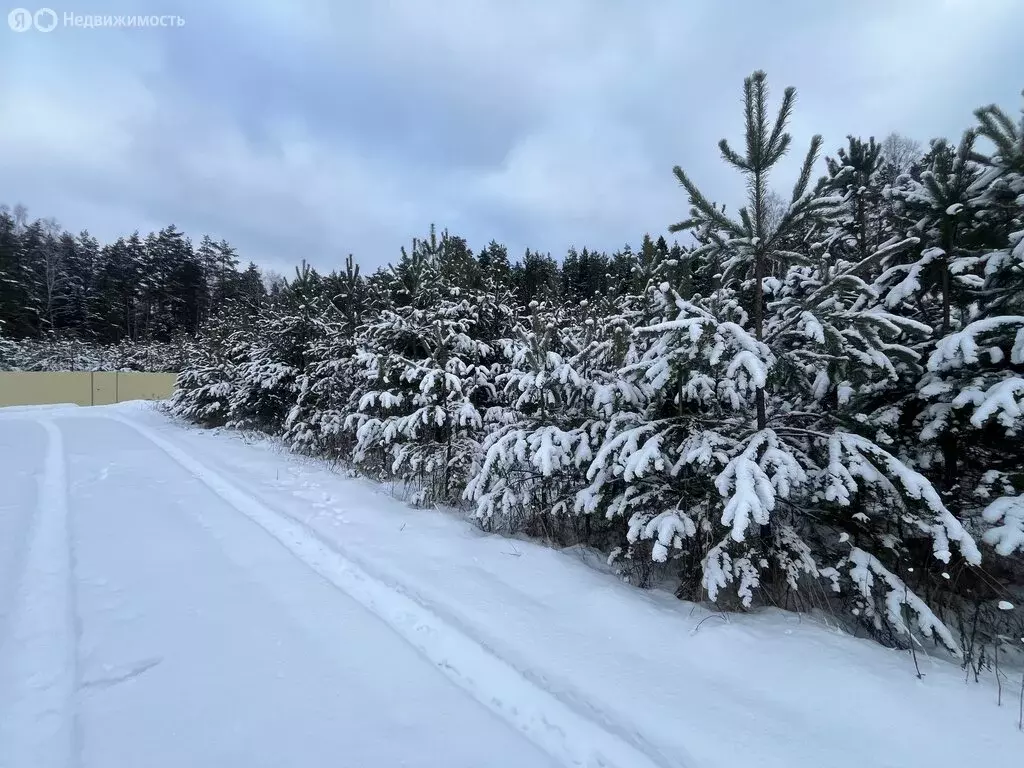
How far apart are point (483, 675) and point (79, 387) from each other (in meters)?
30.4

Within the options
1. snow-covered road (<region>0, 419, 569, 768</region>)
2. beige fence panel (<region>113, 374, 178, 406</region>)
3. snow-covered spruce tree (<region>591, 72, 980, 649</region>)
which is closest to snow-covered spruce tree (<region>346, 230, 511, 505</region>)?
snow-covered road (<region>0, 419, 569, 768</region>)

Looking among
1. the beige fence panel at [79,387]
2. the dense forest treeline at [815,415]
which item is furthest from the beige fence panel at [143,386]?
the dense forest treeline at [815,415]

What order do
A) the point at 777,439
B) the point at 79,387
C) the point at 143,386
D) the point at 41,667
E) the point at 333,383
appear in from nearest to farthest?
the point at 41,667 < the point at 777,439 < the point at 333,383 < the point at 79,387 < the point at 143,386

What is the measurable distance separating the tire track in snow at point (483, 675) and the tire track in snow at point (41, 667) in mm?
1536

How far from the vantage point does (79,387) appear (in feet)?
78.7

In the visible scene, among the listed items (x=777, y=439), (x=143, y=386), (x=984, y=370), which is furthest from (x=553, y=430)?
(x=143, y=386)

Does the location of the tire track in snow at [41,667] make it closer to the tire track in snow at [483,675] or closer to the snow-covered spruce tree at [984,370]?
the tire track in snow at [483,675]

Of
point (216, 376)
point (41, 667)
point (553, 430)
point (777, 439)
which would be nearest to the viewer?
point (41, 667)

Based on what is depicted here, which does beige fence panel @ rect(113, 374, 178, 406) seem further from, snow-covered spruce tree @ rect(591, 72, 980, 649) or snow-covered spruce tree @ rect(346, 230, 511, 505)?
snow-covered spruce tree @ rect(591, 72, 980, 649)

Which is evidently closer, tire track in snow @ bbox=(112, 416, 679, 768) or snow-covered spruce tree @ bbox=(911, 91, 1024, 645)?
tire track in snow @ bbox=(112, 416, 679, 768)

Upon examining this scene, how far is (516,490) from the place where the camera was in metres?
4.96

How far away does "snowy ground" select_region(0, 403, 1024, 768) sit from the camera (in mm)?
2145

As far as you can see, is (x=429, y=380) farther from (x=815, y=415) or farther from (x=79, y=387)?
(x=79, y=387)

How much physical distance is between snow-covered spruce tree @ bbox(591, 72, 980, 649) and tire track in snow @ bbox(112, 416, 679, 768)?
1.15m
